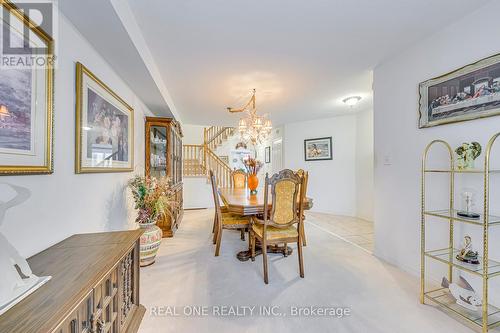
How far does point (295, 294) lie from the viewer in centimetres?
189

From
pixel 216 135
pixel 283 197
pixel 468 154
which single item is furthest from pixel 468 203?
pixel 216 135

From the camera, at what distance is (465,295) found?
1624 millimetres

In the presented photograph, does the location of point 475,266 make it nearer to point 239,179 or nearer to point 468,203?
point 468,203

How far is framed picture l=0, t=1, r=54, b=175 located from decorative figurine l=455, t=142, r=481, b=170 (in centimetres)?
285

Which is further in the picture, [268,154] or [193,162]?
[268,154]

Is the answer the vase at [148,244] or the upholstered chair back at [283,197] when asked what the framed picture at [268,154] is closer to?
the upholstered chair back at [283,197]

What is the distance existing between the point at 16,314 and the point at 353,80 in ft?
12.2

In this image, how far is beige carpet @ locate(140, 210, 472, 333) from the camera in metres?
1.53

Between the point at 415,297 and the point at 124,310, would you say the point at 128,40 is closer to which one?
the point at 124,310

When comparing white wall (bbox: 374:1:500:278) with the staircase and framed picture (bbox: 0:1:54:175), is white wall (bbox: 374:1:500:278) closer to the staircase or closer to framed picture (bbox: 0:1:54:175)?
framed picture (bbox: 0:1:54:175)

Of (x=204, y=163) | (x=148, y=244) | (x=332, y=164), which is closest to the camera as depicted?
(x=148, y=244)

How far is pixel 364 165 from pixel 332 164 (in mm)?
744

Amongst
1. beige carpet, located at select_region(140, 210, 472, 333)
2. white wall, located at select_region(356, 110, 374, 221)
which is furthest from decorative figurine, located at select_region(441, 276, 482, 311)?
white wall, located at select_region(356, 110, 374, 221)

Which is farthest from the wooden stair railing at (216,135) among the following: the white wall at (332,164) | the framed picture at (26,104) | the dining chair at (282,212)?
the framed picture at (26,104)
